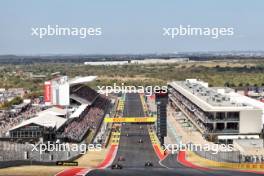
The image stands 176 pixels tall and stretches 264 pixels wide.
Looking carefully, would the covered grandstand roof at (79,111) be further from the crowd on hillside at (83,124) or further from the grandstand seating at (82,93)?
the grandstand seating at (82,93)

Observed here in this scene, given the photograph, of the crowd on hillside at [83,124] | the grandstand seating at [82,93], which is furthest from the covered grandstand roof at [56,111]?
the grandstand seating at [82,93]

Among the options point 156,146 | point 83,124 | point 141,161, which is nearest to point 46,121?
point 83,124

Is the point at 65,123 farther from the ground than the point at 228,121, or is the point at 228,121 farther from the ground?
the point at 228,121

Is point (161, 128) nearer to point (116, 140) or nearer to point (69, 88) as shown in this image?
point (116, 140)

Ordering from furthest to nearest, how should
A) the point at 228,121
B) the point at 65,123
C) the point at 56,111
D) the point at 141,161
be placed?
the point at 56,111
the point at 65,123
the point at 228,121
the point at 141,161

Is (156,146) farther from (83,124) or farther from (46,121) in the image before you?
(83,124)

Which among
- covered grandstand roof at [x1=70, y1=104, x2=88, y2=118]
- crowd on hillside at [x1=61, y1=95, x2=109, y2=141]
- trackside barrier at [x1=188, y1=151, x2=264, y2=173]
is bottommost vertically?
trackside barrier at [x1=188, y1=151, x2=264, y2=173]

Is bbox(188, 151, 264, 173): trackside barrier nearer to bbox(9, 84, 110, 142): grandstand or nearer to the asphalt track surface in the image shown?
the asphalt track surface

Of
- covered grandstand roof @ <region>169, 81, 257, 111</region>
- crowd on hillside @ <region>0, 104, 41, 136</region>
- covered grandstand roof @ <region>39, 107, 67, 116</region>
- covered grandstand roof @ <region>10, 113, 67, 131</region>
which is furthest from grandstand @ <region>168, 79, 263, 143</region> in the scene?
crowd on hillside @ <region>0, 104, 41, 136</region>

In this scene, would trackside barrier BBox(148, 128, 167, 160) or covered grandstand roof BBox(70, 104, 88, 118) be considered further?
covered grandstand roof BBox(70, 104, 88, 118)
